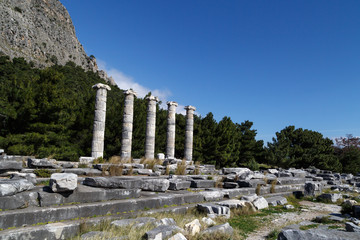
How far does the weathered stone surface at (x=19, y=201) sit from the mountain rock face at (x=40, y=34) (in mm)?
61548

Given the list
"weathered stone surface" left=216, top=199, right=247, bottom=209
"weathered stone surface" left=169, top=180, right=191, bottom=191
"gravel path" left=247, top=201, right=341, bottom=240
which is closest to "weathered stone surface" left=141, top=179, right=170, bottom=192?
"weathered stone surface" left=169, top=180, right=191, bottom=191

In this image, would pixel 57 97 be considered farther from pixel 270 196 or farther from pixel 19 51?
pixel 19 51

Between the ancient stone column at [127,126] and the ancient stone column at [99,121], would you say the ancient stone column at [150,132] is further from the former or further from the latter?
the ancient stone column at [99,121]

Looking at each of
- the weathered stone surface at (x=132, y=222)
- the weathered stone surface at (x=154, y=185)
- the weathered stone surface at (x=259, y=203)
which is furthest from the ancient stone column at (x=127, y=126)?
the weathered stone surface at (x=132, y=222)

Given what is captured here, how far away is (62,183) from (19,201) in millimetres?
904

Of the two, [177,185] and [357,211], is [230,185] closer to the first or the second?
[177,185]

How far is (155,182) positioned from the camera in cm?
863

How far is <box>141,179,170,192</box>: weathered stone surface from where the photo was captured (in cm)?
852

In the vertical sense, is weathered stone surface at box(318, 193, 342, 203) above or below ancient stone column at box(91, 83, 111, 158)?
below

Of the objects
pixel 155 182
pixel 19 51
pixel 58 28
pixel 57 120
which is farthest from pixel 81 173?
pixel 58 28

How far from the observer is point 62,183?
593 centimetres

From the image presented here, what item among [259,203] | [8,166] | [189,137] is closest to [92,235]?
[8,166]

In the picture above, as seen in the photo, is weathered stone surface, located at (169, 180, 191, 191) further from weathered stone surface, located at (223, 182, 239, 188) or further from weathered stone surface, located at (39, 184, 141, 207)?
weathered stone surface, located at (223, 182, 239, 188)

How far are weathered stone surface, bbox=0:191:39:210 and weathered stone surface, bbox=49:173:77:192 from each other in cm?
41
